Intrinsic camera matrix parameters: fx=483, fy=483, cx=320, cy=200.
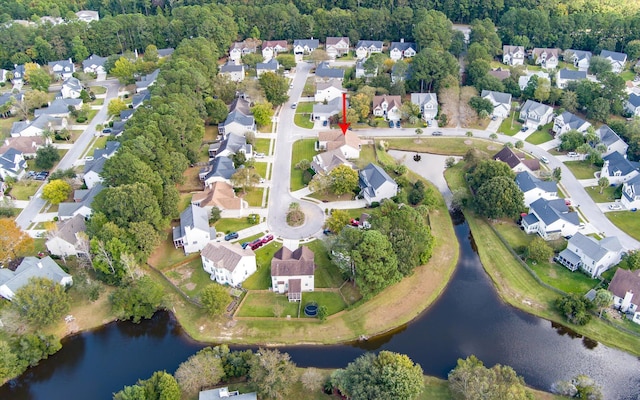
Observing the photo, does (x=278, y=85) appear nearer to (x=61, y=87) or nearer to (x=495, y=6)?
(x=61, y=87)

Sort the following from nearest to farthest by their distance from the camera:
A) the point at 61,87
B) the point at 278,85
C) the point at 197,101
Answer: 1. the point at 197,101
2. the point at 278,85
3. the point at 61,87

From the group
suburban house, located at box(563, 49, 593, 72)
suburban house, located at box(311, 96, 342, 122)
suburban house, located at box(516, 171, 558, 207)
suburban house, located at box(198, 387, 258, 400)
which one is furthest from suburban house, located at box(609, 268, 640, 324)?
suburban house, located at box(563, 49, 593, 72)

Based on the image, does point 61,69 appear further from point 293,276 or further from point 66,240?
point 293,276

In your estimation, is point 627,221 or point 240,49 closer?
point 627,221

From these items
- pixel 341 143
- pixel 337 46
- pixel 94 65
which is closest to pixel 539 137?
pixel 341 143

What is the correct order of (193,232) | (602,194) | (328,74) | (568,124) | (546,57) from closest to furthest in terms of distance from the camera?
1. (193,232)
2. (602,194)
3. (568,124)
4. (328,74)
5. (546,57)

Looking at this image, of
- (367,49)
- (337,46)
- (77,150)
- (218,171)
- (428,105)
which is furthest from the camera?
(337,46)

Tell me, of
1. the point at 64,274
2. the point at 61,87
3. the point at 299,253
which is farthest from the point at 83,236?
the point at 61,87
